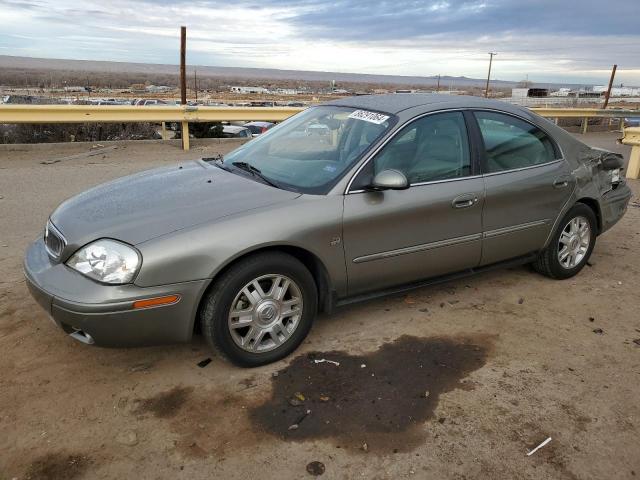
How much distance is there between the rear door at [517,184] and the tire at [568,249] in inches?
6.7

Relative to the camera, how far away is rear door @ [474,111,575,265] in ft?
13.3

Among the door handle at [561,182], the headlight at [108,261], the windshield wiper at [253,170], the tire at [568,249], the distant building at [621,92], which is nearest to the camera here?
the headlight at [108,261]

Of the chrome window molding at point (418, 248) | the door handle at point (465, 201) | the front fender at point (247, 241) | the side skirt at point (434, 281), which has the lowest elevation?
the side skirt at point (434, 281)

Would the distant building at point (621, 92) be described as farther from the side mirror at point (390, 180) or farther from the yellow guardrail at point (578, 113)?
the side mirror at point (390, 180)

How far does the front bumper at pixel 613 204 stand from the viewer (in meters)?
4.91

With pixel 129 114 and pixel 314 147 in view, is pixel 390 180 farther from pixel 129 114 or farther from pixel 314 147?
pixel 129 114

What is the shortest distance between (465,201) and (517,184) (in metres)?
0.59

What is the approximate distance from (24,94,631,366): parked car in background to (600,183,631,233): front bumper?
147 millimetres

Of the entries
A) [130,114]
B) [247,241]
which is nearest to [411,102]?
[247,241]

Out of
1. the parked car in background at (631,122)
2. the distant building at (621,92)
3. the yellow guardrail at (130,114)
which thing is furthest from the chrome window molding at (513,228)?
the distant building at (621,92)

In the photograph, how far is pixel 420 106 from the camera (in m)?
3.92

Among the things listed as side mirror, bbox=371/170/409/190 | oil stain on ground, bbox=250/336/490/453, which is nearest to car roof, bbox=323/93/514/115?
side mirror, bbox=371/170/409/190

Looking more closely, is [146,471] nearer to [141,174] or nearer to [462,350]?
[462,350]

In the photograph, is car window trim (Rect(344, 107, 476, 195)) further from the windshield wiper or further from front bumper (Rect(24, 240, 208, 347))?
front bumper (Rect(24, 240, 208, 347))
